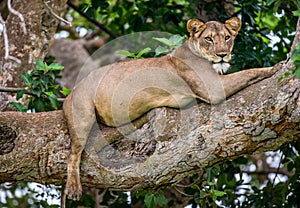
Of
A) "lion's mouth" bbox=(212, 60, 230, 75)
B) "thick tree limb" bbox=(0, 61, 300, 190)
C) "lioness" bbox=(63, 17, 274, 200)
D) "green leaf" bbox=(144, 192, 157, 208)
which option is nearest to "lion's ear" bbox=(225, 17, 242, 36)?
"lioness" bbox=(63, 17, 274, 200)

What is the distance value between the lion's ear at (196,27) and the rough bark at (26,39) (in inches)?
73.1

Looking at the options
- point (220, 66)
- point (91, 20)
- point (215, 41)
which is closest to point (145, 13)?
point (91, 20)

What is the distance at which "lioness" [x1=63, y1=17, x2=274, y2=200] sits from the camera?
232 inches

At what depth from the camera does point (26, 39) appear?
7.57 metres

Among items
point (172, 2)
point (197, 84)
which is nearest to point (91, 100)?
point (197, 84)

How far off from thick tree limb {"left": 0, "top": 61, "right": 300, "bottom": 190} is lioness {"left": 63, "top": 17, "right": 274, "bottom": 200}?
0.13 meters

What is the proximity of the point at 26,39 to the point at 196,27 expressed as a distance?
2.23m

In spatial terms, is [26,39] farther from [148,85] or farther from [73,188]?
[73,188]

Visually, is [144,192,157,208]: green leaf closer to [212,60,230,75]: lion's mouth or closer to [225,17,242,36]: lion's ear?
[212,60,230,75]: lion's mouth

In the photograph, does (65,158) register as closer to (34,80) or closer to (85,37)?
(34,80)

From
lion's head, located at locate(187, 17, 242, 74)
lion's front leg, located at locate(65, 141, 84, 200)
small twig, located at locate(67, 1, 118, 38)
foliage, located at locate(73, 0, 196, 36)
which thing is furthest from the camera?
small twig, located at locate(67, 1, 118, 38)

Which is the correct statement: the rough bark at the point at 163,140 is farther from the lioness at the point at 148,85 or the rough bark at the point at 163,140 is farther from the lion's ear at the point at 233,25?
the lion's ear at the point at 233,25

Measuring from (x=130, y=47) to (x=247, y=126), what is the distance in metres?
5.36

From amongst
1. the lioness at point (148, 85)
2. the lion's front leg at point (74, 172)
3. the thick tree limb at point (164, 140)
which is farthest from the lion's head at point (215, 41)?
the lion's front leg at point (74, 172)
